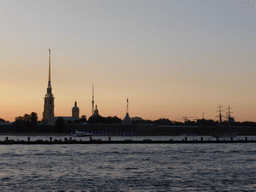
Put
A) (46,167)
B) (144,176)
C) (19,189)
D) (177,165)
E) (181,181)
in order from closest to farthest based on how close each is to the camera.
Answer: (19,189) < (181,181) < (144,176) < (46,167) < (177,165)

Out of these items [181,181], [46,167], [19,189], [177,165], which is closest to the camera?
[19,189]

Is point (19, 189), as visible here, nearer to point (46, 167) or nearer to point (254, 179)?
point (46, 167)

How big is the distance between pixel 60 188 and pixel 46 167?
60.4ft

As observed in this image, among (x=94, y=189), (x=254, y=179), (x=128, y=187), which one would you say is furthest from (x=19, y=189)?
(x=254, y=179)

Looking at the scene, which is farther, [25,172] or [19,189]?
[25,172]

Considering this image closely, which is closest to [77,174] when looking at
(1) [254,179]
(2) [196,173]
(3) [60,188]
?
(3) [60,188]

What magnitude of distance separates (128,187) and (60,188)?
649 centimetres

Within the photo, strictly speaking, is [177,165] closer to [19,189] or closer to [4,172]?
[4,172]

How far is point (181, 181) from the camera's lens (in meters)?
45.6

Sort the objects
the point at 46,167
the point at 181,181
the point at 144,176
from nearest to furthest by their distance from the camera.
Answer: the point at 181,181 → the point at 144,176 → the point at 46,167

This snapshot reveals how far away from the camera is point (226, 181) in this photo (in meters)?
46.0

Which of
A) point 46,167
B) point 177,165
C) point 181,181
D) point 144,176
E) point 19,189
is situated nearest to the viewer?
point 19,189

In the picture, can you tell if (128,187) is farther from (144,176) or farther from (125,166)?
(125,166)

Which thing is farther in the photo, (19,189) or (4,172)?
(4,172)
